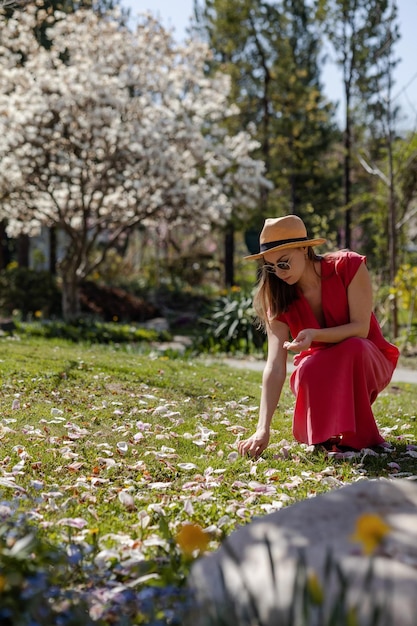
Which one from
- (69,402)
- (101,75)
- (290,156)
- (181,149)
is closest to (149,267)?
(290,156)

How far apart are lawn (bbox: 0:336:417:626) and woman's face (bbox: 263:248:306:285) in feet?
3.20

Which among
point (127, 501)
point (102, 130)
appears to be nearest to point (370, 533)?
point (127, 501)

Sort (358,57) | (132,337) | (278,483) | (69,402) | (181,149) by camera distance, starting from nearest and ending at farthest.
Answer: (278,483) < (69,402) < (132,337) < (181,149) < (358,57)

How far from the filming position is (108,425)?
4.48 meters

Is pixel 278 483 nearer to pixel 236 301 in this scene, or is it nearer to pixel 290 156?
pixel 236 301

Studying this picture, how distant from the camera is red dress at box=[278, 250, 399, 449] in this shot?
12.6 feet

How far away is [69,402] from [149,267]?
1412cm

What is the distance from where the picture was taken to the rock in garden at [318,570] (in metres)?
1.46

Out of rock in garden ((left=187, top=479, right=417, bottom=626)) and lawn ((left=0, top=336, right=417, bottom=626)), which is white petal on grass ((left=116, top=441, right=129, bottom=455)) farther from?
rock in garden ((left=187, top=479, right=417, bottom=626))

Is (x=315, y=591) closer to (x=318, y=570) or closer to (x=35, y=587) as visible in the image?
(x=318, y=570)

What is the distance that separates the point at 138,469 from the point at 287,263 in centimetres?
131

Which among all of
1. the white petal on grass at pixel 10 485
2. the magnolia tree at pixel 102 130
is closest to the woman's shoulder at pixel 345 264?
the white petal on grass at pixel 10 485

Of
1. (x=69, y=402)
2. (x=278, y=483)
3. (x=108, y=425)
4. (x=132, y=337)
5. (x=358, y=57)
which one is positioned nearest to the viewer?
(x=278, y=483)

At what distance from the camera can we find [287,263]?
3.77 m
